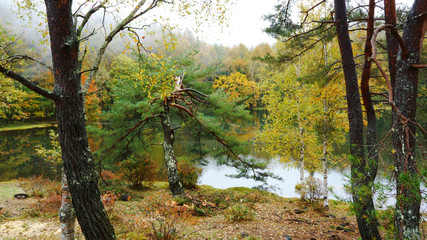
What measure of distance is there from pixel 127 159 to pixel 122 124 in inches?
57.0

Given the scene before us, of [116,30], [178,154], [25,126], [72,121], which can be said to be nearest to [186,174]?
[178,154]

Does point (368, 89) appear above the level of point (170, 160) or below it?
above

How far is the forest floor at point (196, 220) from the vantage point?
174 inches

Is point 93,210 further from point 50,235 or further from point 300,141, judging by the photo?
point 300,141

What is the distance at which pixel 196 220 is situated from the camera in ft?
17.7

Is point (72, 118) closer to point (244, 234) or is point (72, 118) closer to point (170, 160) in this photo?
point (244, 234)

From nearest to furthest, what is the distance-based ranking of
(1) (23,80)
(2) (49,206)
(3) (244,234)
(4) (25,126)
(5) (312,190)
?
(1) (23,80) < (3) (244,234) < (2) (49,206) < (5) (312,190) < (4) (25,126)

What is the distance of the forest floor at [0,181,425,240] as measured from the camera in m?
4.43

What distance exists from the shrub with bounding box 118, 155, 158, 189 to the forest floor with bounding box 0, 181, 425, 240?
3.57 feet

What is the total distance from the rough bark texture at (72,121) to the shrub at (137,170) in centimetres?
623

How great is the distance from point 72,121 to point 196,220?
4.14 m

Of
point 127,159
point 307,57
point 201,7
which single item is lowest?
point 127,159

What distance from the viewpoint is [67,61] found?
231 centimetres

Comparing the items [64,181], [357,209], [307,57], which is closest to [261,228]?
[357,209]
